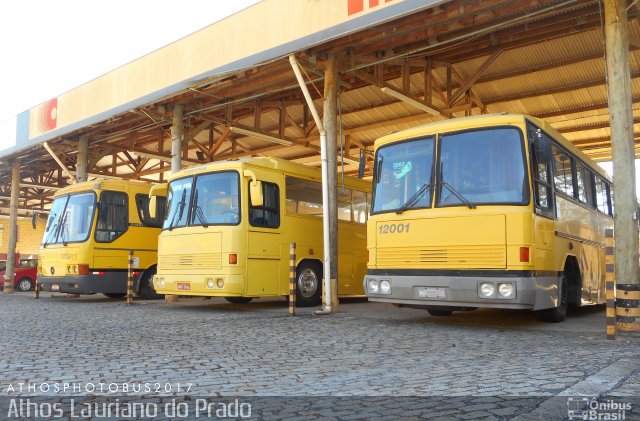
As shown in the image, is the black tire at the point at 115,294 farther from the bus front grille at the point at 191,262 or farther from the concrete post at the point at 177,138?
the bus front grille at the point at 191,262

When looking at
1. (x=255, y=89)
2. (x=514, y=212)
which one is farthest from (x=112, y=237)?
(x=514, y=212)

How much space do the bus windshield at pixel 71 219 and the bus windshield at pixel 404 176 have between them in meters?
8.56

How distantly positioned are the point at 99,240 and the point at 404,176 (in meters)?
8.86

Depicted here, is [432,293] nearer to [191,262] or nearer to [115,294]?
[191,262]

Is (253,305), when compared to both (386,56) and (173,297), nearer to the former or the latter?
(173,297)

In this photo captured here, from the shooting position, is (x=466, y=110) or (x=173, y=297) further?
(x=466, y=110)

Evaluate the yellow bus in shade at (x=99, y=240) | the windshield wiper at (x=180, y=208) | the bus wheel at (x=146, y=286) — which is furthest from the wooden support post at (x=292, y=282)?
the bus wheel at (x=146, y=286)

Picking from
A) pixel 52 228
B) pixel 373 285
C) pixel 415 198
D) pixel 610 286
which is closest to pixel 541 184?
pixel 610 286

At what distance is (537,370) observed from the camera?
17.2ft

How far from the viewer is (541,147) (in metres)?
8.20

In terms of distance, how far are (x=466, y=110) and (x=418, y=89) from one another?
5.48 feet

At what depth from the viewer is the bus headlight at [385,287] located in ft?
28.3

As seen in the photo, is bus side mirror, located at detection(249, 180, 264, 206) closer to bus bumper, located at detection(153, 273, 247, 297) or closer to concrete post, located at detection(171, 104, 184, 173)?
bus bumper, located at detection(153, 273, 247, 297)

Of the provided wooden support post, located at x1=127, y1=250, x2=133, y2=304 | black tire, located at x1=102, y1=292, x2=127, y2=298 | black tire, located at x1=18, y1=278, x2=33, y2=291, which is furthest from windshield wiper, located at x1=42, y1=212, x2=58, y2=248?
black tire, located at x1=18, y1=278, x2=33, y2=291
